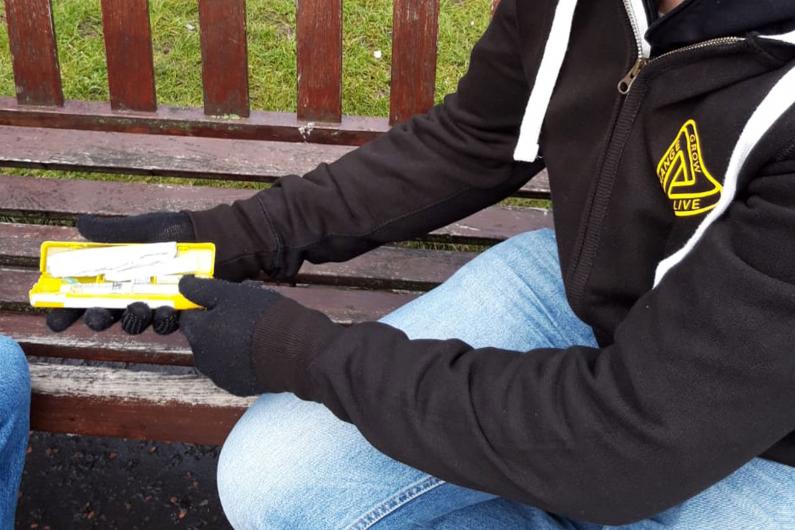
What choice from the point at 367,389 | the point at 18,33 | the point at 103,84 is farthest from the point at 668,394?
the point at 103,84

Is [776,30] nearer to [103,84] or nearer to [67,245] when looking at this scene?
[67,245]

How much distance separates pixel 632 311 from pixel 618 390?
0.33ft

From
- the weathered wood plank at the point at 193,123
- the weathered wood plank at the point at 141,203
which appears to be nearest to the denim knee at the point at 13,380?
the weathered wood plank at the point at 141,203

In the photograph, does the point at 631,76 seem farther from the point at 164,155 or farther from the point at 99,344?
the point at 164,155

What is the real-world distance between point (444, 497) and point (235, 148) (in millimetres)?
1058

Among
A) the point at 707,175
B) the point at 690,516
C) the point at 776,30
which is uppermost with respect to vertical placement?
the point at 776,30

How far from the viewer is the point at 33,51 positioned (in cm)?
206

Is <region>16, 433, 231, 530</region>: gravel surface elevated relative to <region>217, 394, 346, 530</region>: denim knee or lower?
lower

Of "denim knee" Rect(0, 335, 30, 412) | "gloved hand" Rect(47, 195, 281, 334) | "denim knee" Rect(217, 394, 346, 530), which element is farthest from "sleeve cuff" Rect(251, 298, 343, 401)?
"denim knee" Rect(0, 335, 30, 412)

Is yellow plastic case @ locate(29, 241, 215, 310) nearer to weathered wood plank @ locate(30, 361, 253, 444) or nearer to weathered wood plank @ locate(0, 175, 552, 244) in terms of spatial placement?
weathered wood plank @ locate(30, 361, 253, 444)

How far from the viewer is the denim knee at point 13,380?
141cm

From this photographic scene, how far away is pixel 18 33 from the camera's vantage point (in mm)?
2043

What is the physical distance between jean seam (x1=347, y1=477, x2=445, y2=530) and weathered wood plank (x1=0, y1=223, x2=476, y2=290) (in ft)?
2.02

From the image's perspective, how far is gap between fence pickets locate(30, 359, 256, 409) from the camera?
5.18 feet
